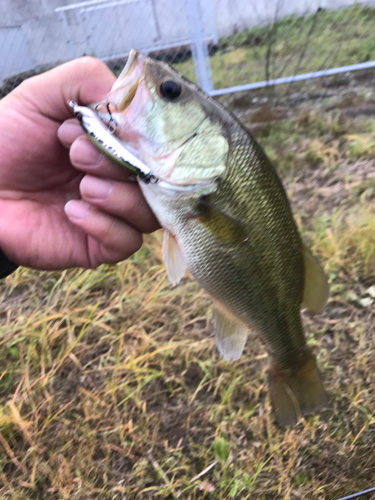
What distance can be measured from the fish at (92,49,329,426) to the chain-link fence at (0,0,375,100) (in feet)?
12.1

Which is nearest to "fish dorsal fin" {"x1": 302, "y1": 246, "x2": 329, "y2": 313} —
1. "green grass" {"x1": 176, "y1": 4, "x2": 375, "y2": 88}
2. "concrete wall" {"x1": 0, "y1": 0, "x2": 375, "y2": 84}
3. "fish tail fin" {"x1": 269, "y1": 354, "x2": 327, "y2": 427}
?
"fish tail fin" {"x1": 269, "y1": 354, "x2": 327, "y2": 427}

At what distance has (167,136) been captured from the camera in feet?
3.32

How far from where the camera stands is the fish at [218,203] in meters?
0.99

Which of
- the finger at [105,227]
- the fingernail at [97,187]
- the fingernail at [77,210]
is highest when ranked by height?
the fingernail at [97,187]

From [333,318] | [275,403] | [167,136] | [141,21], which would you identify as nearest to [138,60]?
[167,136]

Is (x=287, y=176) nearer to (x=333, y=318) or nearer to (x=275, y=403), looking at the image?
(x=333, y=318)

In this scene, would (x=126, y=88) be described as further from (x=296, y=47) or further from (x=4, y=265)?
(x=296, y=47)

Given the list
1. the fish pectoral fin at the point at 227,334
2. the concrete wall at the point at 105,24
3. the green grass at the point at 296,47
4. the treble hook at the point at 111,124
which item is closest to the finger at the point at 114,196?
the treble hook at the point at 111,124

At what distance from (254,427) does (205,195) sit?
1.39 metres

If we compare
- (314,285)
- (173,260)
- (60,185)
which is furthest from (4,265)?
(314,285)

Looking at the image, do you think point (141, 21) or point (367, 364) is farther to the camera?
point (141, 21)

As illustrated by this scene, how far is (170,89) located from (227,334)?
30.8 inches

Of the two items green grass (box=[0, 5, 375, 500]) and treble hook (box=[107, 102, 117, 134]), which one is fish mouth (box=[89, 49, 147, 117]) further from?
green grass (box=[0, 5, 375, 500])

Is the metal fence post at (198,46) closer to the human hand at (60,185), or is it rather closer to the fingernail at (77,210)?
the human hand at (60,185)
